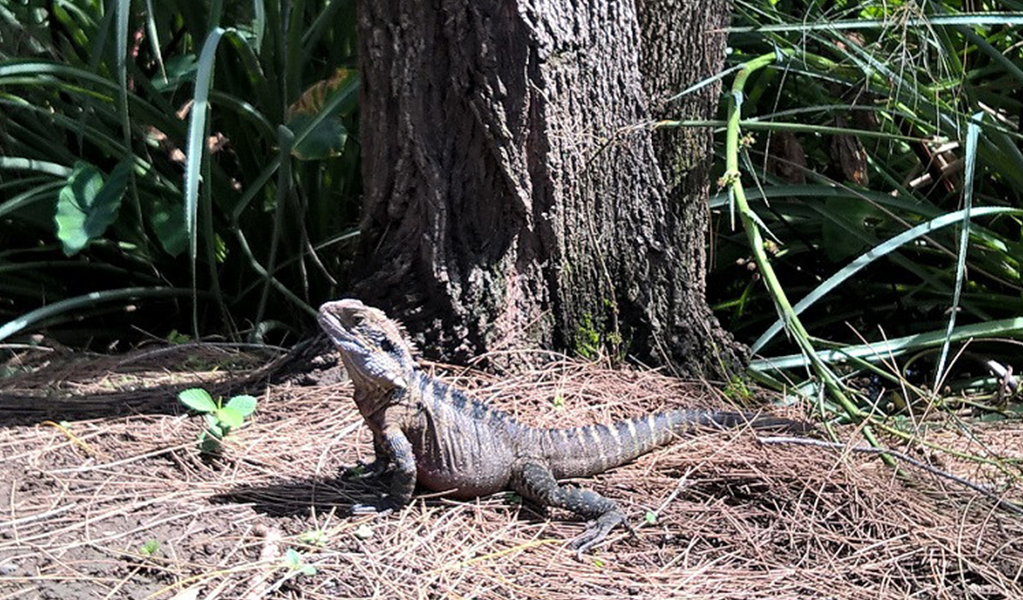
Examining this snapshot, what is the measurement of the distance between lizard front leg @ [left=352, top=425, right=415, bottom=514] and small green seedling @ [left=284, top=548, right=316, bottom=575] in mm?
285

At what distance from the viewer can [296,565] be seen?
242cm

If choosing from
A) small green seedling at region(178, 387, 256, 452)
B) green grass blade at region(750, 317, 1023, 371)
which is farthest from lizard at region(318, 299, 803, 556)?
green grass blade at region(750, 317, 1023, 371)

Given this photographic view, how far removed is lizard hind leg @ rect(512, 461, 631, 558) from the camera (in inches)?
105

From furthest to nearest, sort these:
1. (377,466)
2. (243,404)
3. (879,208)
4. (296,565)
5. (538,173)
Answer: (879,208) < (538,173) < (243,404) < (377,466) < (296,565)

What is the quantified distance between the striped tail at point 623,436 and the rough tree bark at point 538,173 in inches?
14.6

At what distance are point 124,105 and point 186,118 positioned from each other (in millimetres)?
1375

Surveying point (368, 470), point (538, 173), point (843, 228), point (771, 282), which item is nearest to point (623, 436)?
point (771, 282)

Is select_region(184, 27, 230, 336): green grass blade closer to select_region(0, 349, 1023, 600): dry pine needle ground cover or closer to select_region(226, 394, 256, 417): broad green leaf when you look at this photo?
select_region(226, 394, 256, 417): broad green leaf

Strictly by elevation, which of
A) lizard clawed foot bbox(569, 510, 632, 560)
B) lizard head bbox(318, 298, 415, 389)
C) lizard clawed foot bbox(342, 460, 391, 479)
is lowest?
lizard clawed foot bbox(569, 510, 632, 560)

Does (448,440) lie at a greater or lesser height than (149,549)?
greater

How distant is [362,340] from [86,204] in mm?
1756

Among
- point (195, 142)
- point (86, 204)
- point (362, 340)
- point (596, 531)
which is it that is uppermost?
point (195, 142)

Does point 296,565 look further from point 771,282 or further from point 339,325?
point 771,282

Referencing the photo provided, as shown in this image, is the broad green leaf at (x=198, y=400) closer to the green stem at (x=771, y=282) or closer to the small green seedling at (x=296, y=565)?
the small green seedling at (x=296, y=565)
